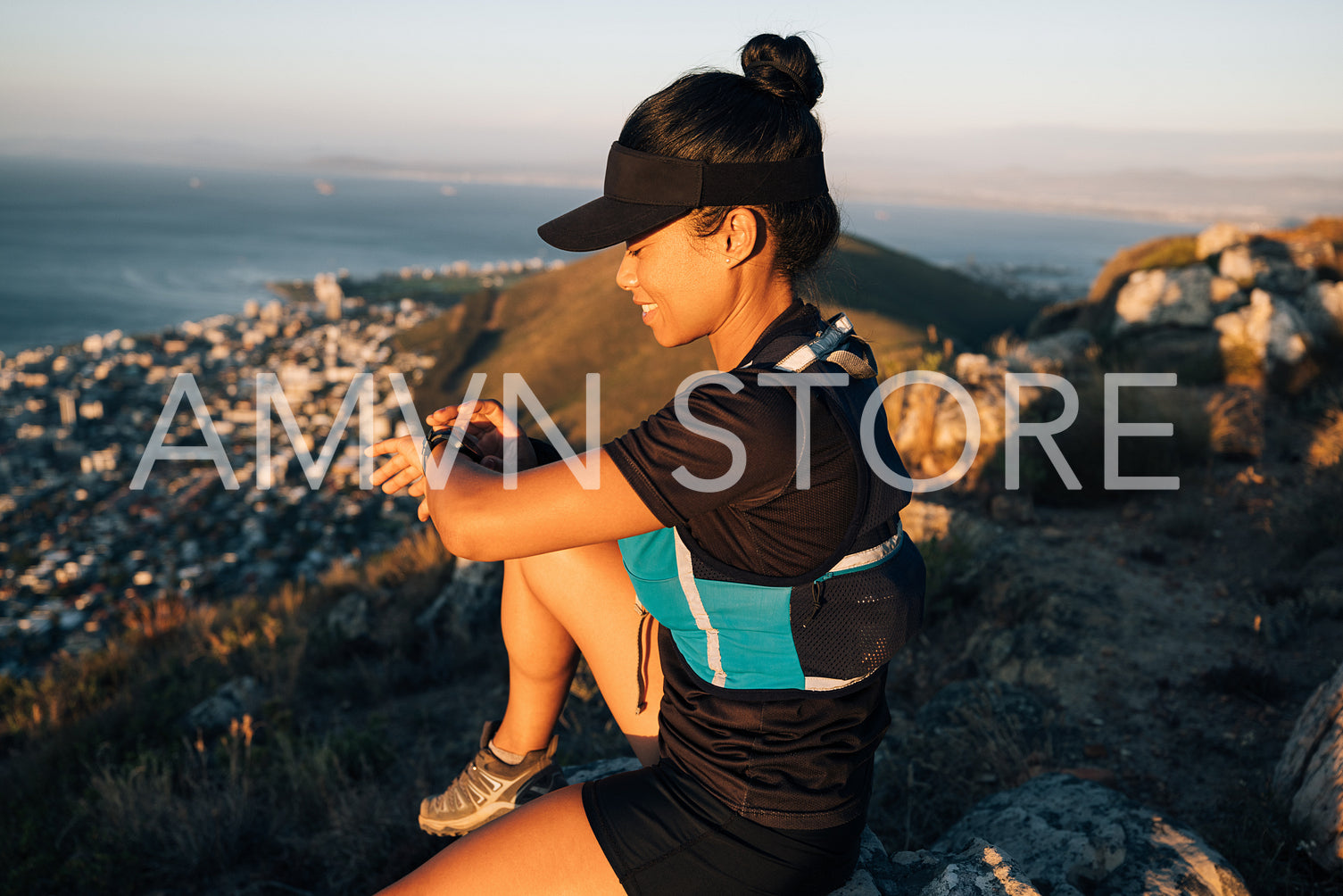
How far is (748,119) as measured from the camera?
63.0 inches

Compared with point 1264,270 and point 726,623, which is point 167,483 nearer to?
point 726,623

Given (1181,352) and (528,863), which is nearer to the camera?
(528,863)

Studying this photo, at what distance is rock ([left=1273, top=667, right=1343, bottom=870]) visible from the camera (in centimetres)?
227

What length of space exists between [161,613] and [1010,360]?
28.5 feet

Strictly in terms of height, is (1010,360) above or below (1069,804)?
above

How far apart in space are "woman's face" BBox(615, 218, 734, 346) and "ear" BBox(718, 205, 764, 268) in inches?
0.9

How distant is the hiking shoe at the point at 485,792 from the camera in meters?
2.25

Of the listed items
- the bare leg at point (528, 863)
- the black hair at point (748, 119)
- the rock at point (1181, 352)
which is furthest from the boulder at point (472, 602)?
the rock at point (1181, 352)

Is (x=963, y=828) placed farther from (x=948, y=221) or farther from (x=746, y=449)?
Answer: (x=948, y=221)

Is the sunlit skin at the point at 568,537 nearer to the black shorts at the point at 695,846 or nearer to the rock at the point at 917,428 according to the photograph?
the black shorts at the point at 695,846

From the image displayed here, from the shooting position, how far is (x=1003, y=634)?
4.18 metres

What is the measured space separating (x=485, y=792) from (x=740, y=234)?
168cm

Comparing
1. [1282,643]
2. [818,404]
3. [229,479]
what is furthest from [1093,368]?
A: [229,479]

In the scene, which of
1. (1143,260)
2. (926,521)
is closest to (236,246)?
(1143,260)
